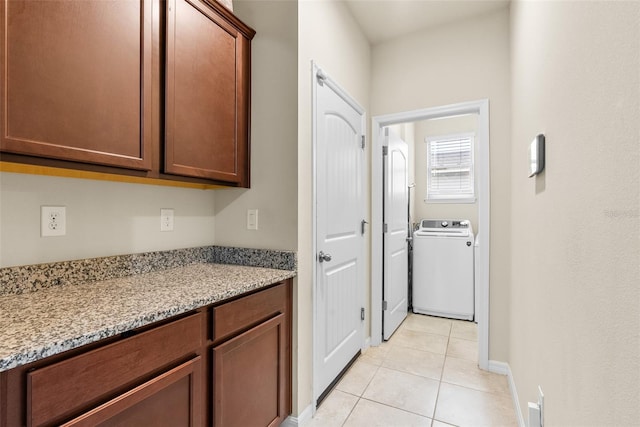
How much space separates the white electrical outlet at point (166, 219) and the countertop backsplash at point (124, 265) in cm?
12

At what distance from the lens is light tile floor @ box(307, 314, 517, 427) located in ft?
5.76

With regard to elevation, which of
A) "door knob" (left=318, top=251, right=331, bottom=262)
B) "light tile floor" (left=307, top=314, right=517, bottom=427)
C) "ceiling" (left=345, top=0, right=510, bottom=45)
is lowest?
"light tile floor" (left=307, top=314, right=517, bottom=427)

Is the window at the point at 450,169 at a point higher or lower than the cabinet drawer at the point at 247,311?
higher

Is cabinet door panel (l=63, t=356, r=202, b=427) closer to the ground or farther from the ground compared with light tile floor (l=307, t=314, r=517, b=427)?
farther from the ground

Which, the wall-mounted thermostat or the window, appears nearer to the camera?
the wall-mounted thermostat

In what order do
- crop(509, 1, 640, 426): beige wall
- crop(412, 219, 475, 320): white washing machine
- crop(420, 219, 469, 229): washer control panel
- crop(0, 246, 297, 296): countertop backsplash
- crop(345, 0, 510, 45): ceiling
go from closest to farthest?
crop(509, 1, 640, 426): beige wall, crop(0, 246, 297, 296): countertop backsplash, crop(345, 0, 510, 45): ceiling, crop(412, 219, 475, 320): white washing machine, crop(420, 219, 469, 229): washer control panel

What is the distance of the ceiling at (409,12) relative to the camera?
7.41 ft

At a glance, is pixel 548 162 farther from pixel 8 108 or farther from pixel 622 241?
pixel 8 108

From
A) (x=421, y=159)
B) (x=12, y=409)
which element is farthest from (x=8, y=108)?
(x=421, y=159)

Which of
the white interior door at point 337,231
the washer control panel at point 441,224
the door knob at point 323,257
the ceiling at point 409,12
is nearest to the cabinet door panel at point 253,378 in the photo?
the white interior door at point 337,231

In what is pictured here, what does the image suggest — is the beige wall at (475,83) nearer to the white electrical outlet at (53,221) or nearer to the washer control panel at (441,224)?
the washer control panel at (441,224)

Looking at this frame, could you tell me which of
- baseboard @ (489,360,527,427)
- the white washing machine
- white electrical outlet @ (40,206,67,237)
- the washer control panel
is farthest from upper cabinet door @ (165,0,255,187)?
the washer control panel

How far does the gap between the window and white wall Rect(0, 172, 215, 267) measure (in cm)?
321

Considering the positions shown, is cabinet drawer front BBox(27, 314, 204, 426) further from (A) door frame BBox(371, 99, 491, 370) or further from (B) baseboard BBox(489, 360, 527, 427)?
(A) door frame BBox(371, 99, 491, 370)
